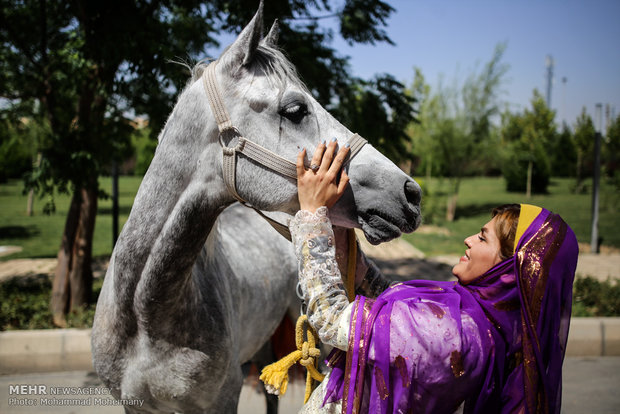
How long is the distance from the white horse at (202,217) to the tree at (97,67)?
7.82 ft

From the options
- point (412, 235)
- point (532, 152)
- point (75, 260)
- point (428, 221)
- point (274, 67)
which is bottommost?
point (412, 235)

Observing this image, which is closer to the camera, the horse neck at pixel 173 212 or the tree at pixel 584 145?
the horse neck at pixel 173 212

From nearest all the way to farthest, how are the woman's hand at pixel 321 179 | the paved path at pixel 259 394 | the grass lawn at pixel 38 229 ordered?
the woman's hand at pixel 321 179, the paved path at pixel 259 394, the grass lawn at pixel 38 229

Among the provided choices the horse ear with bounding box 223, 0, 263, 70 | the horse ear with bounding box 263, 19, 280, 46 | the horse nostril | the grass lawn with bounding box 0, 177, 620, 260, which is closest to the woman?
the horse nostril

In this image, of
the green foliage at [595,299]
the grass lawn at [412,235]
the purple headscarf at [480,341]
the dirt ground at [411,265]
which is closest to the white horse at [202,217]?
the purple headscarf at [480,341]

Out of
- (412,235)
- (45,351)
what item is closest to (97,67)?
(45,351)

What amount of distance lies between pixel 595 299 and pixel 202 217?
5.96 meters

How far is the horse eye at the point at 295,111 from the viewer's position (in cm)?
149

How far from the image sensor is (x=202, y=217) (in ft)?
5.32

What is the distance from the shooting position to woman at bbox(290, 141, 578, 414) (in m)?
1.24

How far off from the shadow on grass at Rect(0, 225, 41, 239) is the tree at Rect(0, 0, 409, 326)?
6.36 metres

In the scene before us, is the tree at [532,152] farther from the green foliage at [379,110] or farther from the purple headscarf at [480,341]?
the purple headscarf at [480,341]

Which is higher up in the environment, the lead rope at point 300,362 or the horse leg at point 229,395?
the lead rope at point 300,362

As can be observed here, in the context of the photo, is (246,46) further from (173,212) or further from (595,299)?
(595,299)
